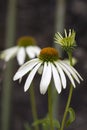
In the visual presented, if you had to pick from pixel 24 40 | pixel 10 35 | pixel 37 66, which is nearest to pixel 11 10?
pixel 10 35

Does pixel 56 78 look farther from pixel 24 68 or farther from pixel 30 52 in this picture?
pixel 30 52

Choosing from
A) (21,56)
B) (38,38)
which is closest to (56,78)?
(21,56)

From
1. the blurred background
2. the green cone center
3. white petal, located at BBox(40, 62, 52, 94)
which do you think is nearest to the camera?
white petal, located at BBox(40, 62, 52, 94)

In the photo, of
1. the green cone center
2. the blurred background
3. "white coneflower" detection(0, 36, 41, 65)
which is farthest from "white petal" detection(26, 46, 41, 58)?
the blurred background

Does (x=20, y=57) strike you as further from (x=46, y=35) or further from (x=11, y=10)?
(x=46, y=35)

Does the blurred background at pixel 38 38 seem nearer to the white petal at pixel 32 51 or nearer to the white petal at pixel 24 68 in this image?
the white petal at pixel 32 51

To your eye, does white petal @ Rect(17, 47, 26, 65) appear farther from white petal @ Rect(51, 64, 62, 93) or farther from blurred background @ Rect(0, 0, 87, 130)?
blurred background @ Rect(0, 0, 87, 130)
